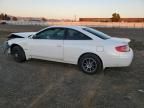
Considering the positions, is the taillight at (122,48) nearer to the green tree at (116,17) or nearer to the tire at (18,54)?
the tire at (18,54)

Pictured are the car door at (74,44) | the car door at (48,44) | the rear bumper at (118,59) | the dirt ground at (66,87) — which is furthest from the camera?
the car door at (48,44)

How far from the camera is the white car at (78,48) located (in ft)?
24.9

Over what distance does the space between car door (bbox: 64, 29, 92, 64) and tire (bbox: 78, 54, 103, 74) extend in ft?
0.74

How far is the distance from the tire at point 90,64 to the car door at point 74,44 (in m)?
0.22

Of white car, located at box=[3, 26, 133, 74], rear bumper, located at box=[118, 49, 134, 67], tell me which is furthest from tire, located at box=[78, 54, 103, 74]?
rear bumper, located at box=[118, 49, 134, 67]

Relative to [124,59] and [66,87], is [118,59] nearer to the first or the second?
[124,59]

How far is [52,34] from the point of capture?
8594 millimetres

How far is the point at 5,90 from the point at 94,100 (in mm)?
Answer: 2190

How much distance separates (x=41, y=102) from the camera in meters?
5.25

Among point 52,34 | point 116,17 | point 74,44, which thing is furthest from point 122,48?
point 116,17

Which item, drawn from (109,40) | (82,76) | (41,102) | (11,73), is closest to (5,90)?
(41,102)

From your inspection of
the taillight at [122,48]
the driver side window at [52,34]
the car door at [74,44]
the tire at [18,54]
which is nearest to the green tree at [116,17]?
the tire at [18,54]

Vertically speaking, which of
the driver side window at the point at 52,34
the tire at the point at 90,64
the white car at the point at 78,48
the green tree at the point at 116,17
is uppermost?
the green tree at the point at 116,17

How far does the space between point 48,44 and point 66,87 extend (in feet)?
8.21
